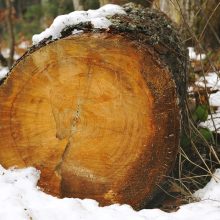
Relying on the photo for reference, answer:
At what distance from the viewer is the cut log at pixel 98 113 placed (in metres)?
2.35

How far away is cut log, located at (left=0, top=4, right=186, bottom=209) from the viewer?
2.35 m

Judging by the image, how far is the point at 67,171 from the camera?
101 inches

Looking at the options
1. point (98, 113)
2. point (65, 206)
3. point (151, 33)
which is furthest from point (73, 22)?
point (65, 206)

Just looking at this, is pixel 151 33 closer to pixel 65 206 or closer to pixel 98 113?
pixel 98 113

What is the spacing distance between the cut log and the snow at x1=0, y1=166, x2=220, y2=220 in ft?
0.31

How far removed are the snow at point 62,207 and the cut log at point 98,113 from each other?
9 centimetres

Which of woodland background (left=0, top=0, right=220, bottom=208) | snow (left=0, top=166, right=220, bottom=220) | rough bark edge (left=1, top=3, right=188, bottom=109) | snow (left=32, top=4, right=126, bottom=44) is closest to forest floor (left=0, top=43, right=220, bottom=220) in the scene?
snow (left=0, top=166, right=220, bottom=220)

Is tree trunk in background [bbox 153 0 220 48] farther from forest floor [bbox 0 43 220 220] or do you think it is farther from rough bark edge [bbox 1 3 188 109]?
forest floor [bbox 0 43 220 220]

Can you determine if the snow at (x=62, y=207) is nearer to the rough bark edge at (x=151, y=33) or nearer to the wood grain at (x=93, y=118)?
the wood grain at (x=93, y=118)

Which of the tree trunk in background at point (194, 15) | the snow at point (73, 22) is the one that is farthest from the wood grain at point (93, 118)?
the tree trunk in background at point (194, 15)

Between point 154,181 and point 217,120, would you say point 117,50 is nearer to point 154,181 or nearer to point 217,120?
point 154,181

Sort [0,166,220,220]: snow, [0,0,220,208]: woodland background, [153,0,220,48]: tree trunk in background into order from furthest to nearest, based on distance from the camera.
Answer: [153,0,220,48]: tree trunk in background < [0,0,220,208]: woodland background < [0,166,220,220]: snow

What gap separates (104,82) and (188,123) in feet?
2.40

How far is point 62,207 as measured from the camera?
7.78 feet
